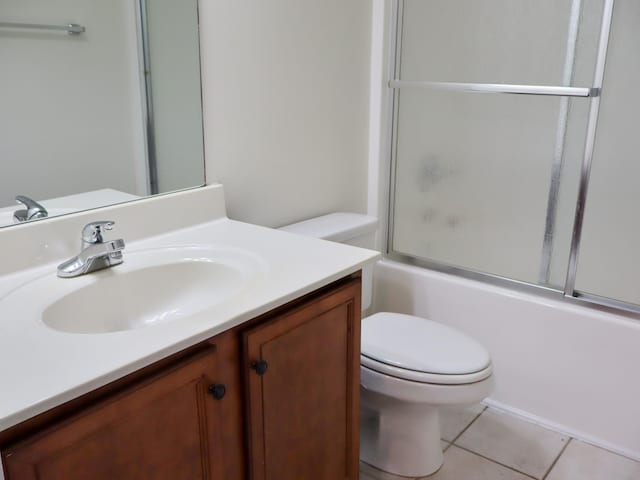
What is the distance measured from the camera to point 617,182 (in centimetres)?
189

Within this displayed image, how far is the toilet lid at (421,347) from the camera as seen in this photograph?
1663 millimetres

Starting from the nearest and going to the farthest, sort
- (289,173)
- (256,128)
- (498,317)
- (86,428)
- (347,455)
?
(86,428), (347,455), (256,128), (289,173), (498,317)

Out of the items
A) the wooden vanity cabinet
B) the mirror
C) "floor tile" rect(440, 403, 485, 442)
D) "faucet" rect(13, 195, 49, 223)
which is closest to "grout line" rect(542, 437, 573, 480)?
"floor tile" rect(440, 403, 485, 442)

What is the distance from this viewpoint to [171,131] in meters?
1.62

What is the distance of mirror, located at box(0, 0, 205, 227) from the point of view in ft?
4.19

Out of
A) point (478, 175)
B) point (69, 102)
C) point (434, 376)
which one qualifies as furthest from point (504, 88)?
point (69, 102)

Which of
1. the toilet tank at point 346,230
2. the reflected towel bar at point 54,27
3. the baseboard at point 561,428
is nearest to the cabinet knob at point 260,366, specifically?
the toilet tank at point 346,230

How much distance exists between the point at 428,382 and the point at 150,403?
0.87 meters

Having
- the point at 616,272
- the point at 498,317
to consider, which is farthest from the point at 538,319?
the point at 616,272

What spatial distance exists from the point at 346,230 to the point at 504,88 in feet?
2.37

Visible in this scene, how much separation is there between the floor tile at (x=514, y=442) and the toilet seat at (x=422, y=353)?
42 centimetres

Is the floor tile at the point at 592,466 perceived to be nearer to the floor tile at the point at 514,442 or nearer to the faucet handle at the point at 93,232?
the floor tile at the point at 514,442

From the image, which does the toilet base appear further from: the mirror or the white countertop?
the mirror

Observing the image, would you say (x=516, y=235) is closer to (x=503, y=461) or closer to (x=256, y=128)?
(x=503, y=461)
